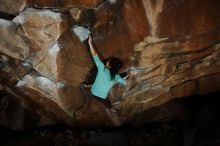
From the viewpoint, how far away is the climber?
7037mm

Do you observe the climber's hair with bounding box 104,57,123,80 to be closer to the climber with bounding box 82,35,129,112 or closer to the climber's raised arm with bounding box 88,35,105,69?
the climber with bounding box 82,35,129,112

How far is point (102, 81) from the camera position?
739 centimetres

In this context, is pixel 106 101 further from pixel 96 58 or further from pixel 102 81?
pixel 96 58

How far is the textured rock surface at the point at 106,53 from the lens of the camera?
7.00 metres

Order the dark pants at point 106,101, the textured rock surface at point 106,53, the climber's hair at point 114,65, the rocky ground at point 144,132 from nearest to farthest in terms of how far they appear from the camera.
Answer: the textured rock surface at point 106,53 < the climber's hair at point 114,65 < the dark pants at point 106,101 < the rocky ground at point 144,132

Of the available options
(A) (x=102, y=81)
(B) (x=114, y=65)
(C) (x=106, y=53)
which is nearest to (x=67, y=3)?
(C) (x=106, y=53)

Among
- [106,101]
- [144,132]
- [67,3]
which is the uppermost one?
[67,3]

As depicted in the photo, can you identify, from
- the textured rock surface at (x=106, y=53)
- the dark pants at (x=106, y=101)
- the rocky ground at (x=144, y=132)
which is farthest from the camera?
the rocky ground at (x=144, y=132)

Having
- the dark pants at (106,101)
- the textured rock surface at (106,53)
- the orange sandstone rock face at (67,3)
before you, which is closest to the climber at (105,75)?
the dark pants at (106,101)

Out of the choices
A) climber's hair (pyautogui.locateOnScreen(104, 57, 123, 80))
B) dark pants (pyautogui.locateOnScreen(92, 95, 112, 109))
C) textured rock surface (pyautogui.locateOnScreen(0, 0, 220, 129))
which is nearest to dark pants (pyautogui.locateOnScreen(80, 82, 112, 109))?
dark pants (pyautogui.locateOnScreen(92, 95, 112, 109))

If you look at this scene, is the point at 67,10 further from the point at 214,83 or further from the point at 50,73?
the point at 214,83

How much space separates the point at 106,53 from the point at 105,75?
2.16 ft

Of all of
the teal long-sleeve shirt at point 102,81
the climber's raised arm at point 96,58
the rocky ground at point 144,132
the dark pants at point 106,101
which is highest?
the climber's raised arm at point 96,58

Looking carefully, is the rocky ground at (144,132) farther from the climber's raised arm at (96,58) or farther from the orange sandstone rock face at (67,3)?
the orange sandstone rock face at (67,3)
